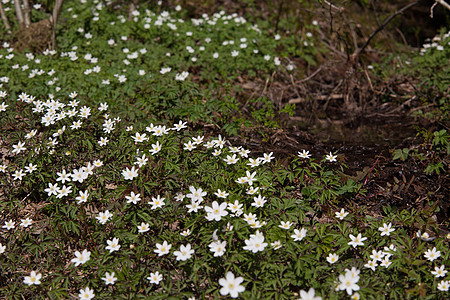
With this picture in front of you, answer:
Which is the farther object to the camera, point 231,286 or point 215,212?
point 215,212

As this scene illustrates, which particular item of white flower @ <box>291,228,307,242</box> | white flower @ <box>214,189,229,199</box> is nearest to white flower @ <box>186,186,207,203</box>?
white flower @ <box>214,189,229,199</box>

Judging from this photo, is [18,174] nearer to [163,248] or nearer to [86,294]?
→ [86,294]

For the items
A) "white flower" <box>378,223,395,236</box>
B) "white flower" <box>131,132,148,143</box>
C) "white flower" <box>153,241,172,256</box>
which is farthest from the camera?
"white flower" <box>131,132,148,143</box>

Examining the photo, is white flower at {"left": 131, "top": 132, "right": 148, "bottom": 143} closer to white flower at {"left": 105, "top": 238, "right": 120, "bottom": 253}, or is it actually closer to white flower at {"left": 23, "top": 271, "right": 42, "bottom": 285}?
white flower at {"left": 105, "top": 238, "right": 120, "bottom": 253}

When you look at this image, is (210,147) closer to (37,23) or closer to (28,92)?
(28,92)

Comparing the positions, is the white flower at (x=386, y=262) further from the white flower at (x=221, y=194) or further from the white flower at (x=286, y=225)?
the white flower at (x=221, y=194)

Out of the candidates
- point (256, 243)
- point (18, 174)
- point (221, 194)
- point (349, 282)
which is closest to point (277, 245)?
point (256, 243)

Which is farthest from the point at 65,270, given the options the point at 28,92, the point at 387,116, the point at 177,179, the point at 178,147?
the point at 387,116
